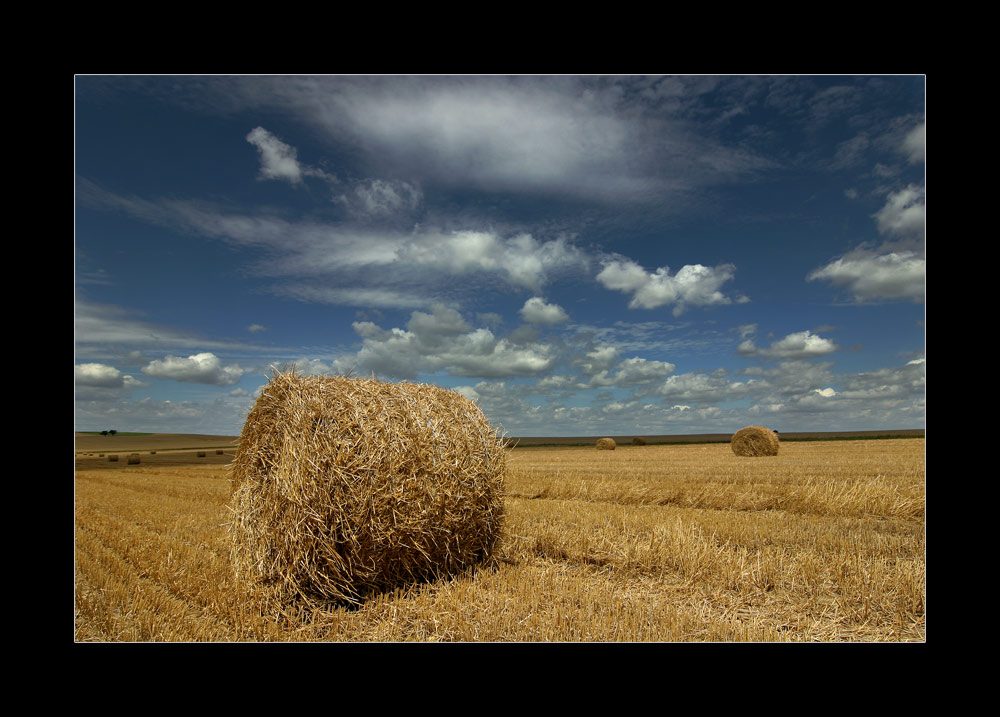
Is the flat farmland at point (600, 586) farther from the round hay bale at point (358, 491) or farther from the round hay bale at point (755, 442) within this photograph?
the round hay bale at point (755, 442)

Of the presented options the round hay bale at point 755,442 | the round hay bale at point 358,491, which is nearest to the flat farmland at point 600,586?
the round hay bale at point 358,491

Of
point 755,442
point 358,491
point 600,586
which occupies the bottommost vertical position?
point 755,442

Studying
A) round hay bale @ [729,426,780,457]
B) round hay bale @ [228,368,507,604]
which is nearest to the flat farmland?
round hay bale @ [228,368,507,604]

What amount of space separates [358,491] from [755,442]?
76.6 ft

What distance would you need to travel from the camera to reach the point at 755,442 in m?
24.5

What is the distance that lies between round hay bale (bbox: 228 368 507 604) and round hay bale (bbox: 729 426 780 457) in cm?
2120

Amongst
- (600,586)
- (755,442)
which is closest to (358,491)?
(600,586)

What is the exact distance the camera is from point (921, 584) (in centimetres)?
508

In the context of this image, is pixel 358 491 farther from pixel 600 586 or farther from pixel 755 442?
pixel 755 442

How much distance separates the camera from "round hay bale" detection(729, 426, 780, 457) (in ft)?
78.6

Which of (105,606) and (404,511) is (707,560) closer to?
(404,511)

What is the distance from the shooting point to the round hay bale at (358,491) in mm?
5242

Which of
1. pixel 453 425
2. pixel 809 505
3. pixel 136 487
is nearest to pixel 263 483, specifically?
pixel 453 425

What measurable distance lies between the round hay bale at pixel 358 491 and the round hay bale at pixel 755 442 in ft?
69.6
